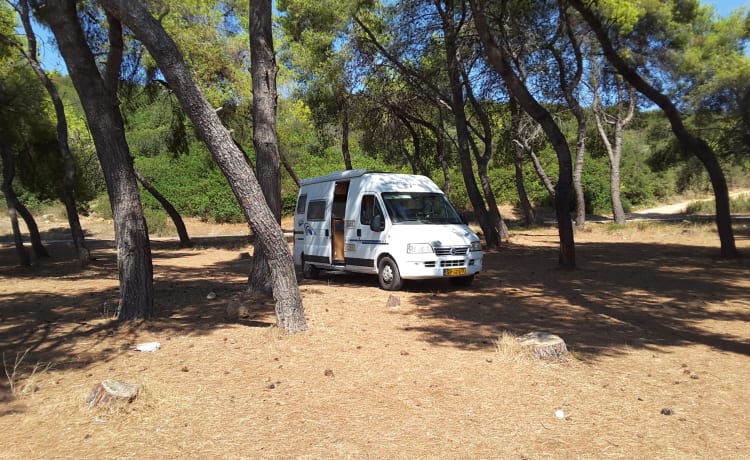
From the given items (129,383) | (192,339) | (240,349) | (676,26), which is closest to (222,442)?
(129,383)

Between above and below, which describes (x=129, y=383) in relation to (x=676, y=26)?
below

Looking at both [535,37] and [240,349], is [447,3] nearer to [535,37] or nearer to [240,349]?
[535,37]

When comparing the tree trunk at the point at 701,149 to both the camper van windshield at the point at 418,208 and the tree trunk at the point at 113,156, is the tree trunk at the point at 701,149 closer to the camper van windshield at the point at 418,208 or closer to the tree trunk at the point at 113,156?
the camper van windshield at the point at 418,208

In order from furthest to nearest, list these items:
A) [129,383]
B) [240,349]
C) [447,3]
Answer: [447,3] < [240,349] < [129,383]

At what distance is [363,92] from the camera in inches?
867

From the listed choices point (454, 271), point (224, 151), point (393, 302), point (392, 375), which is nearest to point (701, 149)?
point (454, 271)

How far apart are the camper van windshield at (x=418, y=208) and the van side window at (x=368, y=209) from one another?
0.74 ft

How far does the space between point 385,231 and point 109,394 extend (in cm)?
649

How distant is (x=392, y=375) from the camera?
219 inches

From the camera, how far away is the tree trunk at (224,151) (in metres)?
6.36

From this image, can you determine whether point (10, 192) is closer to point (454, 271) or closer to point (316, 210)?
point (316, 210)

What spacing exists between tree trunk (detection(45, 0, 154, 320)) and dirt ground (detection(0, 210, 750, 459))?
547 mm

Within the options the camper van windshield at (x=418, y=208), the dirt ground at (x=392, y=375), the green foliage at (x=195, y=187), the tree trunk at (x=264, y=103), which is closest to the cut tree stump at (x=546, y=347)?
the dirt ground at (x=392, y=375)

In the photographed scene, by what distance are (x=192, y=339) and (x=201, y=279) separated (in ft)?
19.8
